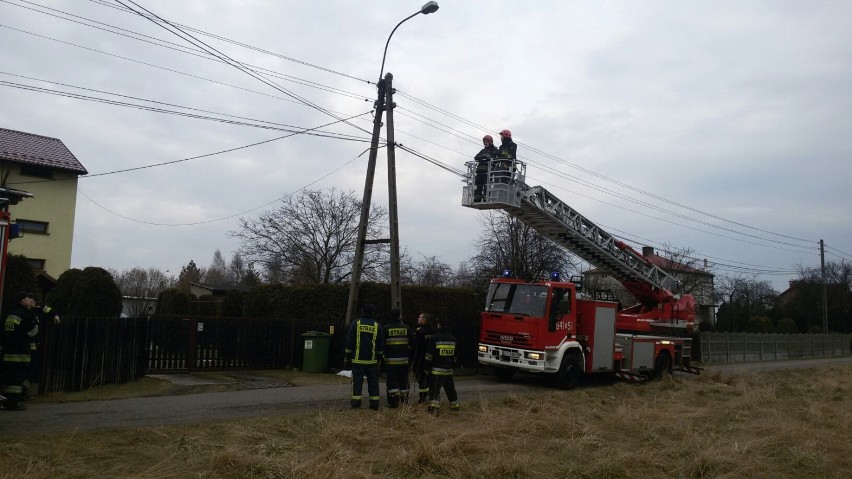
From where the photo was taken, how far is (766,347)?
118 feet

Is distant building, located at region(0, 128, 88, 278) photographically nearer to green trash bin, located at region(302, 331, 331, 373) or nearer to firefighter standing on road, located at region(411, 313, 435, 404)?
green trash bin, located at region(302, 331, 331, 373)

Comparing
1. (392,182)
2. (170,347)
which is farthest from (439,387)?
(170,347)

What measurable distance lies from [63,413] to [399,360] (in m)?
5.04

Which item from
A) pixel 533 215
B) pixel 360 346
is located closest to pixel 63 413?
pixel 360 346

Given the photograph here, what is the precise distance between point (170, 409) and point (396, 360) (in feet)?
11.9

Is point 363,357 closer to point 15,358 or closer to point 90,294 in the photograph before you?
point 15,358

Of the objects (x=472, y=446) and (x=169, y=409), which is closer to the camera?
→ (x=472, y=446)

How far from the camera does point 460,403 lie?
12.5 metres

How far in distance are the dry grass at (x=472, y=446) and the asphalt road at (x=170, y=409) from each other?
2.52 ft

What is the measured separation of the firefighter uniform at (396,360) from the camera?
11039 millimetres

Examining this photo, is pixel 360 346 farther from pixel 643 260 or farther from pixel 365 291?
pixel 643 260

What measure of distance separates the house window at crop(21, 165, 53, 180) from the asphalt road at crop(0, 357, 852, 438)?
20.9 metres

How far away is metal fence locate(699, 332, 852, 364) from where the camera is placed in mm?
31028

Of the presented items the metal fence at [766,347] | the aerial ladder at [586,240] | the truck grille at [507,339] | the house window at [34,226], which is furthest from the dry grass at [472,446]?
the house window at [34,226]
